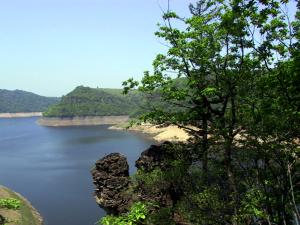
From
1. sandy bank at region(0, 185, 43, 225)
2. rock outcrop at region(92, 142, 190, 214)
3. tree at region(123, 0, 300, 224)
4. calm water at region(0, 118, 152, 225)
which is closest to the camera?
tree at region(123, 0, 300, 224)

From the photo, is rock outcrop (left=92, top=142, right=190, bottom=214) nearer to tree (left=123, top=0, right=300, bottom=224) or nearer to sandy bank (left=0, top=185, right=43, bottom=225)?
tree (left=123, top=0, right=300, bottom=224)

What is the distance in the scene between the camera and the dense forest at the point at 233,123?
18.2 m

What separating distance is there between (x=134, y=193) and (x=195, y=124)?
9554mm

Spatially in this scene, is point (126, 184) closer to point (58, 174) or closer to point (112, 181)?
point (112, 181)

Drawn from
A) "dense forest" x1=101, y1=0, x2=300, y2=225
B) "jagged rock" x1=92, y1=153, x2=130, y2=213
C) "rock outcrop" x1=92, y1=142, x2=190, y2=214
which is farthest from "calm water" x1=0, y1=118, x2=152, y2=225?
"dense forest" x1=101, y1=0, x2=300, y2=225

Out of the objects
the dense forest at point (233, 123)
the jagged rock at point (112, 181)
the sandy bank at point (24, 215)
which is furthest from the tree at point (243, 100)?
the sandy bank at point (24, 215)

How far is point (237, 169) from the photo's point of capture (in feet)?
83.6

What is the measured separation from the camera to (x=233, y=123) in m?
24.9

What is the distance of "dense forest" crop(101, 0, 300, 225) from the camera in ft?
59.8

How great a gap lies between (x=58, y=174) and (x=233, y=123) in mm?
92585

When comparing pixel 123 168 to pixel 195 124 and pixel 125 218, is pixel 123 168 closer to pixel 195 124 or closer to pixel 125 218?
pixel 195 124

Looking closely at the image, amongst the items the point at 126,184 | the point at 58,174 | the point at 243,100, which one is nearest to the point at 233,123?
the point at 243,100

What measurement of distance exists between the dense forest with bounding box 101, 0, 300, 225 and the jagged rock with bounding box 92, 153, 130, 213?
2.11 meters

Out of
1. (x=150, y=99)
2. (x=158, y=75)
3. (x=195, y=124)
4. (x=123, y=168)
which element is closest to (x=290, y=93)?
(x=195, y=124)
